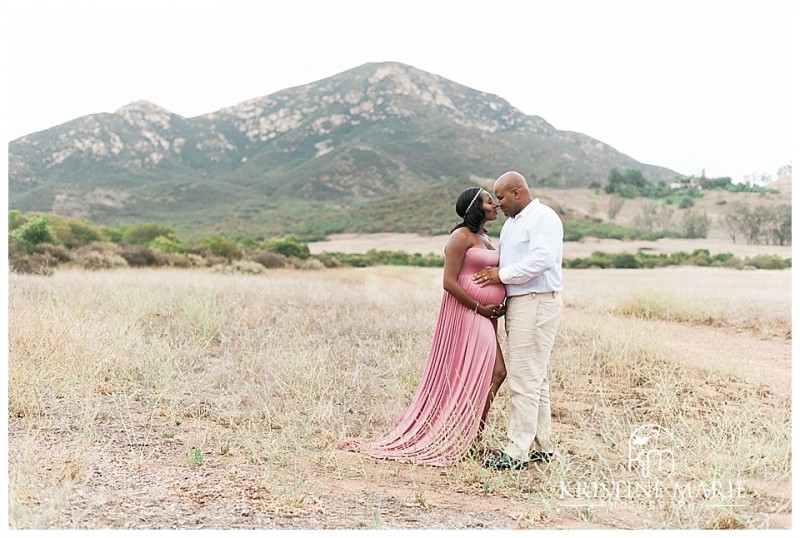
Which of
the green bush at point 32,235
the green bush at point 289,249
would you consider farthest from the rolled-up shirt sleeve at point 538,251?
the green bush at point 289,249

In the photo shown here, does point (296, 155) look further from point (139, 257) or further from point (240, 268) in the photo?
point (139, 257)

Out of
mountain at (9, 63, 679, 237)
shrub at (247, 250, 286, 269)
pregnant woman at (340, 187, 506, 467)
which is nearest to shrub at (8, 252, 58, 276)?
shrub at (247, 250, 286, 269)

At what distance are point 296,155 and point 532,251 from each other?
114m

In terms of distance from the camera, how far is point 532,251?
184 inches

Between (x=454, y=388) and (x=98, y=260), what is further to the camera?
(x=98, y=260)

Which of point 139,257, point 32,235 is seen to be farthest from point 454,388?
point 32,235

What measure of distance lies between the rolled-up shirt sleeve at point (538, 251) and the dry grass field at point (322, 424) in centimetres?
125

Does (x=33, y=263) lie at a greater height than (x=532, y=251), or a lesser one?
lesser

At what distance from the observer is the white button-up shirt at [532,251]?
463 centimetres

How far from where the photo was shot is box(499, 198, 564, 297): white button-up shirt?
15.2ft

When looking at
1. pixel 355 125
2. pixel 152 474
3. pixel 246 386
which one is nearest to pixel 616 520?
pixel 152 474

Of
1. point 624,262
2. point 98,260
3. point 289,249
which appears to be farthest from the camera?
point 624,262

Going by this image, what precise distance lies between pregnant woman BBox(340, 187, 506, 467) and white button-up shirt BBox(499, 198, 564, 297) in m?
0.20

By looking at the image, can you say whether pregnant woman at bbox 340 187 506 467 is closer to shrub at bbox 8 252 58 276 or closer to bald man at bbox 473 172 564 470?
bald man at bbox 473 172 564 470
